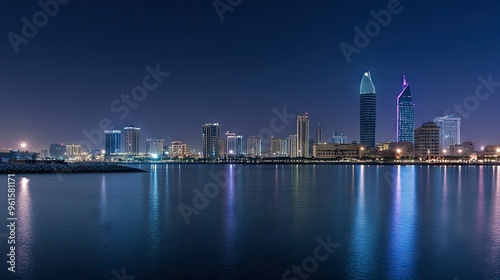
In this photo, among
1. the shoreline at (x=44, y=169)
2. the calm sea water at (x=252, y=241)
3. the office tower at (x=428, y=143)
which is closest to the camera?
the calm sea water at (x=252, y=241)

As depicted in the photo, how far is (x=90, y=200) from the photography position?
86.1ft

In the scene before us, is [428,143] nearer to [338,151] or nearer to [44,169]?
[338,151]

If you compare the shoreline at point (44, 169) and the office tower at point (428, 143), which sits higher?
the office tower at point (428, 143)

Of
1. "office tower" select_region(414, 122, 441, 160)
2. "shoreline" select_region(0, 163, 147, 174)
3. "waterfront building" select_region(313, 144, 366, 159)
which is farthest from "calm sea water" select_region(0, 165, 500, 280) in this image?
"waterfront building" select_region(313, 144, 366, 159)

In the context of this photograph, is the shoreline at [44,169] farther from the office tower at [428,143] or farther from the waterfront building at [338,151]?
the office tower at [428,143]

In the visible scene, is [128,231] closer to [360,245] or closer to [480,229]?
[360,245]

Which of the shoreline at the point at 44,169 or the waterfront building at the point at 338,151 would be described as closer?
the shoreline at the point at 44,169

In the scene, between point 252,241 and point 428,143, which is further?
point 428,143

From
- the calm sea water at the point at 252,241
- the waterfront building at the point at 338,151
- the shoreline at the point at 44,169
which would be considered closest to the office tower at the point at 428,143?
the waterfront building at the point at 338,151

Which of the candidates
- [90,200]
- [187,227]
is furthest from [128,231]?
[90,200]

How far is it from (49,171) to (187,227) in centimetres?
5425

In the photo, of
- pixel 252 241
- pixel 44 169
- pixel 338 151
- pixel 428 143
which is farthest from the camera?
pixel 338 151

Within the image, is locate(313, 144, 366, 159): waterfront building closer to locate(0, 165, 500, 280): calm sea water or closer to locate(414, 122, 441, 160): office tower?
locate(414, 122, 441, 160): office tower

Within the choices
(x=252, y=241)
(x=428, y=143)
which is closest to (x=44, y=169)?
(x=252, y=241)
